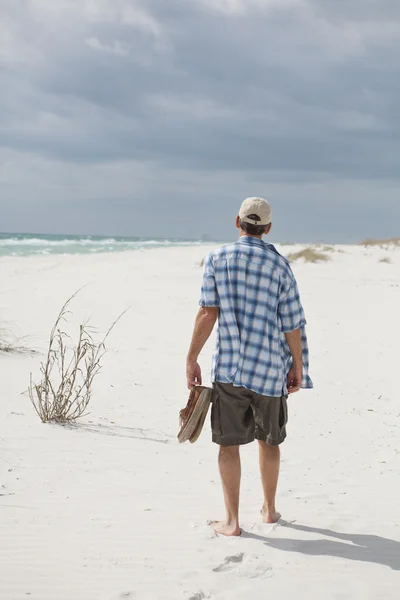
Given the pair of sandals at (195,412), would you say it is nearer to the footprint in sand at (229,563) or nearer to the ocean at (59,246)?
the footprint in sand at (229,563)

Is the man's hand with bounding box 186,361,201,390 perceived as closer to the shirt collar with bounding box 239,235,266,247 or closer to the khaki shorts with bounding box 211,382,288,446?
the khaki shorts with bounding box 211,382,288,446

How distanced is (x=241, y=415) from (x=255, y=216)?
1055 millimetres

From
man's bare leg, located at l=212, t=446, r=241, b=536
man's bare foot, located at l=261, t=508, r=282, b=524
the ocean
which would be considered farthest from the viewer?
the ocean

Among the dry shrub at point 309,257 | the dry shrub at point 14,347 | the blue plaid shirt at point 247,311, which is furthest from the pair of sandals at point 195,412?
the dry shrub at point 309,257

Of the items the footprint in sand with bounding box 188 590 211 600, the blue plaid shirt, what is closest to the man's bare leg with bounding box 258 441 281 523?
the blue plaid shirt

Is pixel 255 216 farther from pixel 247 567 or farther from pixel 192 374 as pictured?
pixel 247 567

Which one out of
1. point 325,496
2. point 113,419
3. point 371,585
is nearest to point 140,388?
point 113,419

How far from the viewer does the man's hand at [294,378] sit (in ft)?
11.8

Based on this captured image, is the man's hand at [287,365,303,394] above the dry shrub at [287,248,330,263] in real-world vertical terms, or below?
below

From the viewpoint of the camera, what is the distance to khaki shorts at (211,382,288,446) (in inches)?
137

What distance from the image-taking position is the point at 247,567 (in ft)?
10.8

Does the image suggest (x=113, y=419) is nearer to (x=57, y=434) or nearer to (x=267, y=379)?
(x=57, y=434)

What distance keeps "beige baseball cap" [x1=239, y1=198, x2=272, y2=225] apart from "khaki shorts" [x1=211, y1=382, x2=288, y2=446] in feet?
2.86

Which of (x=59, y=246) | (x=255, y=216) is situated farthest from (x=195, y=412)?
(x=59, y=246)
